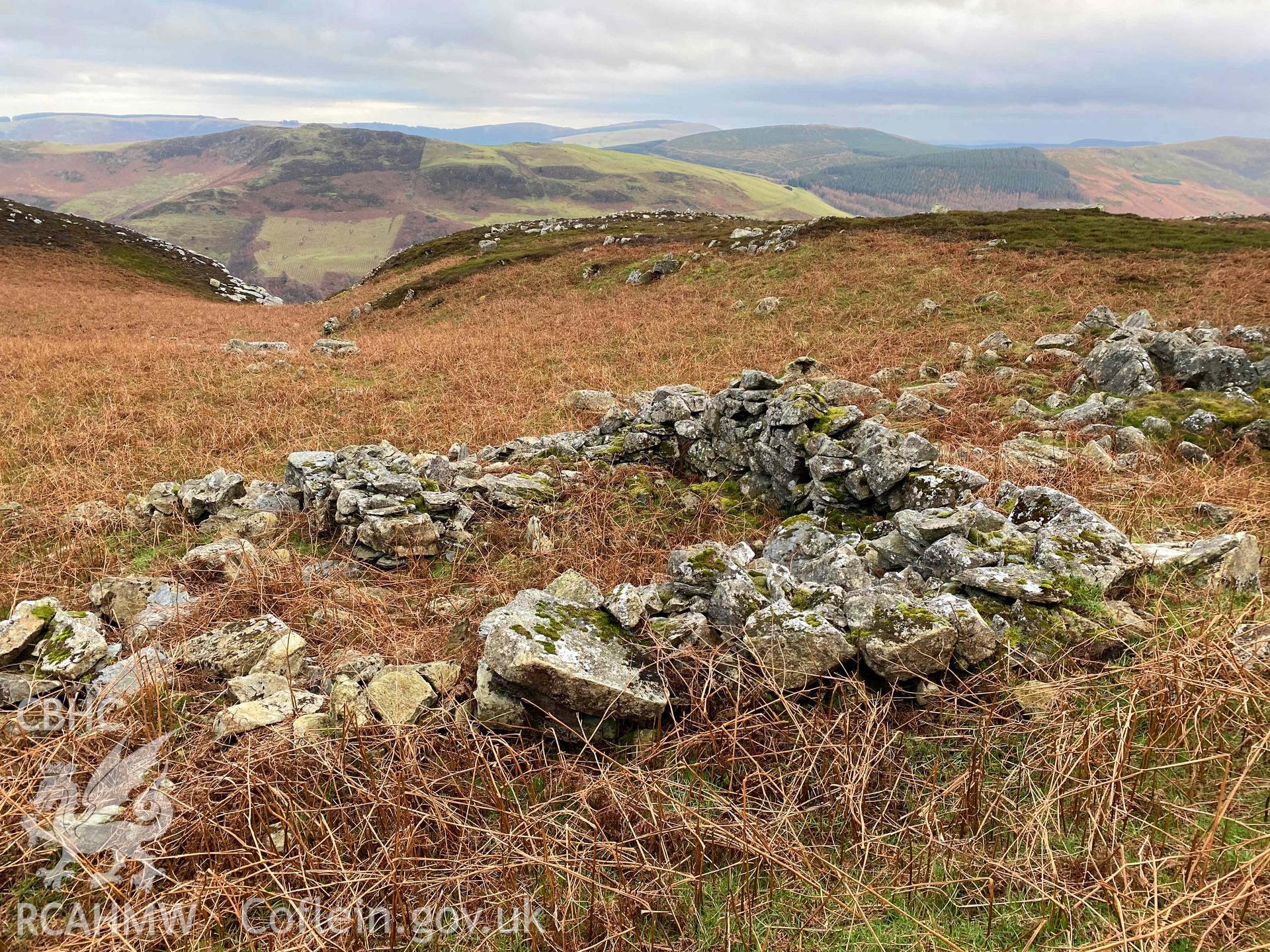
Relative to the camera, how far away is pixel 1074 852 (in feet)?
11.0

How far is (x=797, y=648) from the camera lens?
459cm

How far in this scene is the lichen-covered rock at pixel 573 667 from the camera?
4.32 metres

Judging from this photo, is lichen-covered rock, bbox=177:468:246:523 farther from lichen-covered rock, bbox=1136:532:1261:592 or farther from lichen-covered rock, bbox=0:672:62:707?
lichen-covered rock, bbox=1136:532:1261:592

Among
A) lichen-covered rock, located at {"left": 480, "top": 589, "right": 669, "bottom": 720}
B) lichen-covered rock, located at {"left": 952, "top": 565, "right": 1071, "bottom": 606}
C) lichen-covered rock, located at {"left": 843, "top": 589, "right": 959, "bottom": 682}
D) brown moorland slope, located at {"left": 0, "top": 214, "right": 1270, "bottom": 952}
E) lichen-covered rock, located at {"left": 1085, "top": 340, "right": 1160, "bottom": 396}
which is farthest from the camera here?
lichen-covered rock, located at {"left": 1085, "top": 340, "right": 1160, "bottom": 396}

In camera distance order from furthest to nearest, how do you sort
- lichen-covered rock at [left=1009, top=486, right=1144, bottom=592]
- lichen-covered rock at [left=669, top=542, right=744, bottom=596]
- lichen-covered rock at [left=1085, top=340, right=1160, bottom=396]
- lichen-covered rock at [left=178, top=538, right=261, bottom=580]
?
1. lichen-covered rock at [left=1085, top=340, right=1160, bottom=396]
2. lichen-covered rock at [left=178, top=538, right=261, bottom=580]
3. lichen-covered rock at [left=669, top=542, right=744, bottom=596]
4. lichen-covered rock at [left=1009, top=486, right=1144, bottom=592]

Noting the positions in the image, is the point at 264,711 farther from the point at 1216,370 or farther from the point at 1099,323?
the point at 1099,323

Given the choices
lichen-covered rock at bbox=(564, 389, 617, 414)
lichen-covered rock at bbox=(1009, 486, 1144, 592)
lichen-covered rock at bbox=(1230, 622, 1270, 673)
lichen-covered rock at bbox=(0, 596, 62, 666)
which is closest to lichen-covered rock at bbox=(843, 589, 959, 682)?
lichen-covered rock at bbox=(1009, 486, 1144, 592)

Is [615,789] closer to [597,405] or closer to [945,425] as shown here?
[945,425]

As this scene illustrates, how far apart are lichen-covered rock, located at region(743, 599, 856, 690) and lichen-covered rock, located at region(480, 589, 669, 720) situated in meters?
0.84

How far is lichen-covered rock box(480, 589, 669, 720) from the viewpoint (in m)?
4.32

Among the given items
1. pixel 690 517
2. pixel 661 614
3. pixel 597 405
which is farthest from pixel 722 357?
pixel 661 614

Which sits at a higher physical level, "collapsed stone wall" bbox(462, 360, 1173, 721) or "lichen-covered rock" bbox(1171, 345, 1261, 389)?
"lichen-covered rock" bbox(1171, 345, 1261, 389)

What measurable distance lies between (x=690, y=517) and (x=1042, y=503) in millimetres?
4183

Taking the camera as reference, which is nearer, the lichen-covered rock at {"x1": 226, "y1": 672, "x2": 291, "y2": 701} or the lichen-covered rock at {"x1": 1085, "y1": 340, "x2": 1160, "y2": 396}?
the lichen-covered rock at {"x1": 226, "y1": 672, "x2": 291, "y2": 701}
